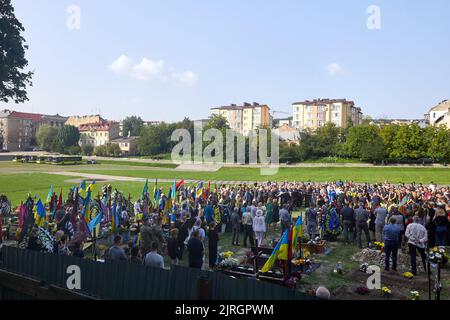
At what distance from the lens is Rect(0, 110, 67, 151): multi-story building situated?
13025 cm

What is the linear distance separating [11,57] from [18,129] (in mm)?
120687

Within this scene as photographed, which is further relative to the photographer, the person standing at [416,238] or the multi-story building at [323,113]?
the multi-story building at [323,113]

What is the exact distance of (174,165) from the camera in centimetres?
7100

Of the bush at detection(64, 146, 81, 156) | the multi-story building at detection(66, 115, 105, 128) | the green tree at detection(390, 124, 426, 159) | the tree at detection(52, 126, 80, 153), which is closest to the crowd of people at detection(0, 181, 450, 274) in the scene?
the green tree at detection(390, 124, 426, 159)

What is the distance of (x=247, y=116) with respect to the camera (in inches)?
4968

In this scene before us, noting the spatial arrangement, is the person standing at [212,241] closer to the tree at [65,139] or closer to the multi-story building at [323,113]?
the multi-story building at [323,113]

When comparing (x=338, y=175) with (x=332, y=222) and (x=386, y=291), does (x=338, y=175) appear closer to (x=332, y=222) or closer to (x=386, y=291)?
(x=332, y=222)

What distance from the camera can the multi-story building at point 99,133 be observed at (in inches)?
5089

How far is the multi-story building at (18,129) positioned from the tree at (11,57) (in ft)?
358

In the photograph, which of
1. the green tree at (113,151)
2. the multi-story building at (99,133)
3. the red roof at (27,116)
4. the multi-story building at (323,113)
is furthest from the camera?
the red roof at (27,116)

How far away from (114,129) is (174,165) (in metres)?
68.9

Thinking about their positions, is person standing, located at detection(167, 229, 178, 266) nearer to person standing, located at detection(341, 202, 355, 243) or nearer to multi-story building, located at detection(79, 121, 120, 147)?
person standing, located at detection(341, 202, 355, 243)

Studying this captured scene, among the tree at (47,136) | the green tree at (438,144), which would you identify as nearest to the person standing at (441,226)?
the green tree at (438,144)
